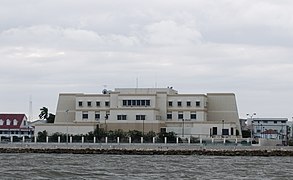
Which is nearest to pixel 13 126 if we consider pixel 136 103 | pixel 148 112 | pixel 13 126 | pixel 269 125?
pixel 13 126

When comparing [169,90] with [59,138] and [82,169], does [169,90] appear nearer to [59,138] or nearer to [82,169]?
[59,138]

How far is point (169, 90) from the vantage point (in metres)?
124

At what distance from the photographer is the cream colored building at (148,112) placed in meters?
114

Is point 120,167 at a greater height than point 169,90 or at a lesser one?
lesser

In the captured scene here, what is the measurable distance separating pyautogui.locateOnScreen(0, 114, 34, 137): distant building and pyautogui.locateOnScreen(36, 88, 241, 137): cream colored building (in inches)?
691

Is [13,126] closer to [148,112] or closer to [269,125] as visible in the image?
[148,112]

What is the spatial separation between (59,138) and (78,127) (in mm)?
6240

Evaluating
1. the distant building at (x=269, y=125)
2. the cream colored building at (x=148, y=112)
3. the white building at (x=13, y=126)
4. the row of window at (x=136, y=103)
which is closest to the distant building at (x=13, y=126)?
the white building at (x=13, y=126)

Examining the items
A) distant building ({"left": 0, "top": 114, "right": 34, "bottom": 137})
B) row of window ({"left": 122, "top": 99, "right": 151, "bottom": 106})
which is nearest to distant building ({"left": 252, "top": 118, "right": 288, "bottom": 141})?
row of window ({"left": 122, "top": 99, "right": 151, "bottom": 106})

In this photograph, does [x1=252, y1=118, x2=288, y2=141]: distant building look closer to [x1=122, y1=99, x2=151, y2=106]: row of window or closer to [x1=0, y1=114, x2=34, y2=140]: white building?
[x1=122, y1=99, x2=151, y2=106]: row of window

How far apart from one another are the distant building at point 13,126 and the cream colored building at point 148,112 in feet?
57.6

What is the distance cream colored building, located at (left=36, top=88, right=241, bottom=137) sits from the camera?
11356cm

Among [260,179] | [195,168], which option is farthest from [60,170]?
[260,179]

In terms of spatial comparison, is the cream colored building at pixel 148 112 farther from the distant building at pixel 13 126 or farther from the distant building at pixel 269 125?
the distant building at pixel 269 125
